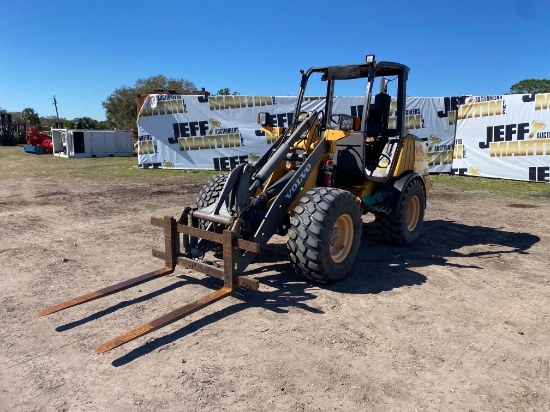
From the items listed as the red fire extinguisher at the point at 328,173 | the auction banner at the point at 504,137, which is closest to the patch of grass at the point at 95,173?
the auction banner at the point at 504,137

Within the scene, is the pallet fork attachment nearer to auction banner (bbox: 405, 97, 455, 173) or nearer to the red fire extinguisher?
the red fire extinguisher

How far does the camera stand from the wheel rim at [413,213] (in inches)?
277

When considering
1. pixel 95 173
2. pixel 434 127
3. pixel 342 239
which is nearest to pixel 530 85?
pixel 434 127

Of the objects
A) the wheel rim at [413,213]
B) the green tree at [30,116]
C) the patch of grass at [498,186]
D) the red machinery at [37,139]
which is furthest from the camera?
the green tree at [30,116]

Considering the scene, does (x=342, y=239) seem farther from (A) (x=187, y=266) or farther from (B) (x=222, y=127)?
(B) (x=222, y=127)

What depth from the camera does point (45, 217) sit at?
839 cm

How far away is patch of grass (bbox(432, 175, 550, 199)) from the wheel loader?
6.76 m

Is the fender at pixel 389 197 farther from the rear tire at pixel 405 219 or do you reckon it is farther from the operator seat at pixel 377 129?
the operator seat at pixel 377 129

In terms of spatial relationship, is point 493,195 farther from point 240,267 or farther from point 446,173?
point 240,267

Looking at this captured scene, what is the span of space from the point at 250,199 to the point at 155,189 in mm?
7998

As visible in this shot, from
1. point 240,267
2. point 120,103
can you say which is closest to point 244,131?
point 240,267

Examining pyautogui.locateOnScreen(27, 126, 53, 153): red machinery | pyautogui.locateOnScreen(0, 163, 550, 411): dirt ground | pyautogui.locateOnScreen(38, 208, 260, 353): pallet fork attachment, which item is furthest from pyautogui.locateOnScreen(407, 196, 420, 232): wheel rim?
pyautogui.locateOnScreen(27, 126, 53, 153): red machinery

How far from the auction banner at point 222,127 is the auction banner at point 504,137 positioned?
0.64m

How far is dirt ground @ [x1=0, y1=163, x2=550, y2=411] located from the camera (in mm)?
3020
